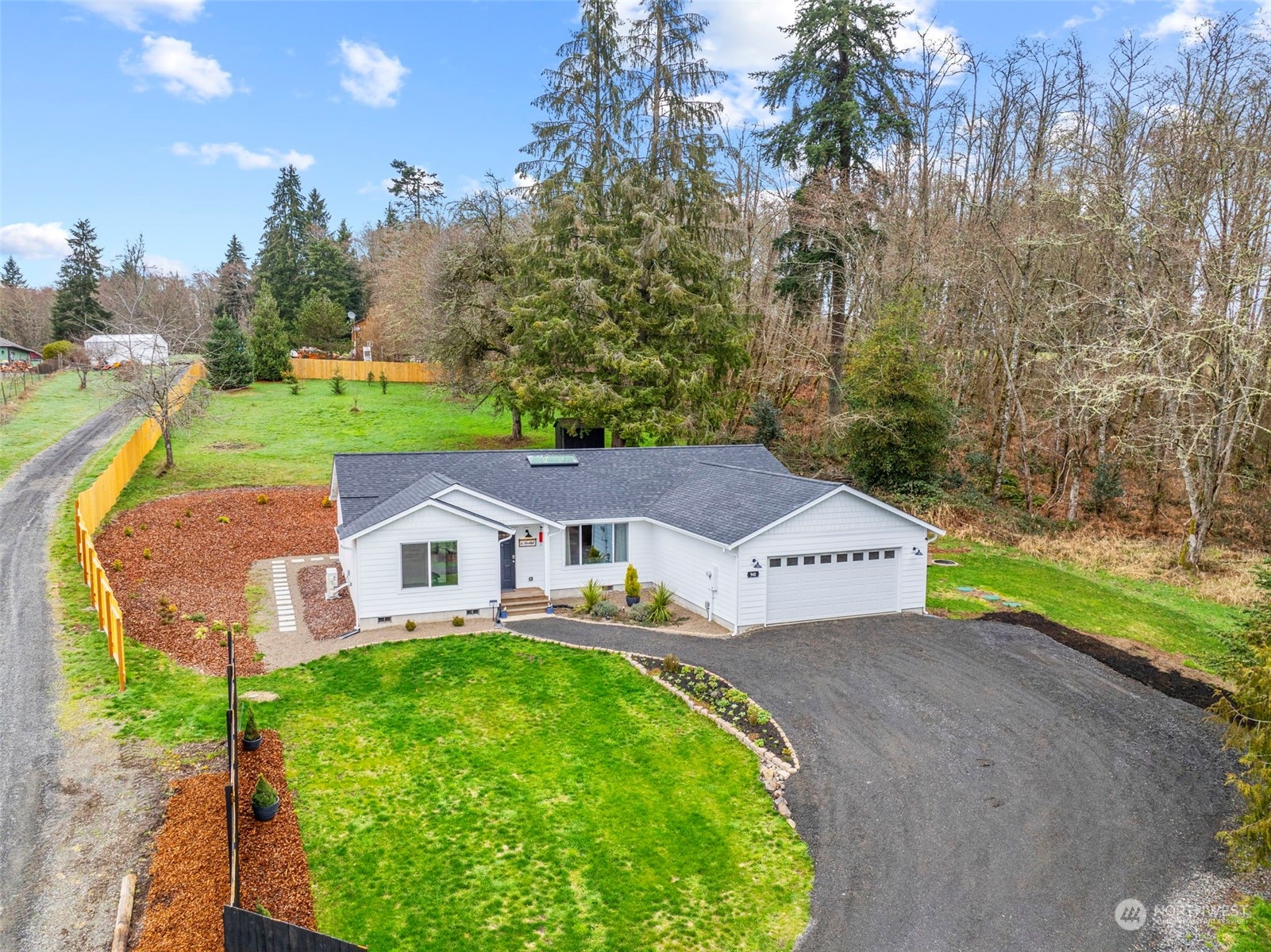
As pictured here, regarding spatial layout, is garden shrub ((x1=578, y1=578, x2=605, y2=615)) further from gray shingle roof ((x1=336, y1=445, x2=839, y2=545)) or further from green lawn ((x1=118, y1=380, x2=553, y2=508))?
green lawn ((x1=118, y1=380, x2=553, y2=508))

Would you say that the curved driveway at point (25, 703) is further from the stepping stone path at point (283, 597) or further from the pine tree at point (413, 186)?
the pine tree at point (413, 186)

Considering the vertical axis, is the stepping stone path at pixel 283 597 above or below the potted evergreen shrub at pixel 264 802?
below

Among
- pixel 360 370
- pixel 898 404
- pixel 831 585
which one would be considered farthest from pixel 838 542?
pixel 360 370

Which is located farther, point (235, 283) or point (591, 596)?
point (235, 283)

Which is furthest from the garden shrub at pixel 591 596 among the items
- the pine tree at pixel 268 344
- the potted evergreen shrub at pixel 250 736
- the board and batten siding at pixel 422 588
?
the pine tree at pixel 268 344

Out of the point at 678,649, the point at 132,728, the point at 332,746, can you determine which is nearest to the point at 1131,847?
the point at 678,649

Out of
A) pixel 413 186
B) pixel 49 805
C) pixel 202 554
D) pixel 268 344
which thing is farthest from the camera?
pixel 413 186

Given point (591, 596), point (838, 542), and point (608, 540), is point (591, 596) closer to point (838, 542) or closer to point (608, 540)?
point (608, 540)
